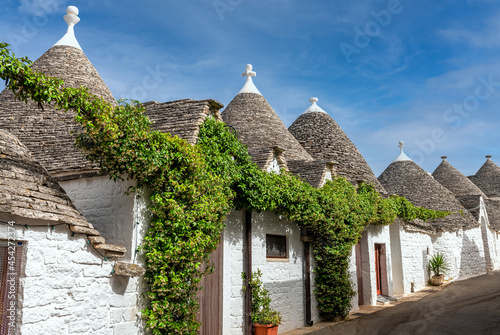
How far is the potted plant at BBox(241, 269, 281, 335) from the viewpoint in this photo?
8.51m

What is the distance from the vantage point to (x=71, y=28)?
11273 mm

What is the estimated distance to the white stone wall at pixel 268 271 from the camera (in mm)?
8312

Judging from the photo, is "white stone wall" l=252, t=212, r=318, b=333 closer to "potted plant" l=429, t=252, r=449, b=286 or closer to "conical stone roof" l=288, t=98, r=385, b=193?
"conical stone roof" l=288, t=98, r=385, b=193

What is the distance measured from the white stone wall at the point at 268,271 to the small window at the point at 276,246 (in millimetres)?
140

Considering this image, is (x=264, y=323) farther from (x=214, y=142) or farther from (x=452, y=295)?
(x=452, y=295)

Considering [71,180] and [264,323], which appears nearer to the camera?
[71,180]

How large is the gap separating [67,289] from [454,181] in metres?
31.3

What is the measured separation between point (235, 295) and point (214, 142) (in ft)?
10.5

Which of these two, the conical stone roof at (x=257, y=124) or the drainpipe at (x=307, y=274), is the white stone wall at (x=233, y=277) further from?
the conical stone roof at (x=257, y=124)

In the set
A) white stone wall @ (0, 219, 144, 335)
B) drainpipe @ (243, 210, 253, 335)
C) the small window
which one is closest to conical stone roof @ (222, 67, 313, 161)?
the small window

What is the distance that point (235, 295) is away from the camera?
841 centimetres

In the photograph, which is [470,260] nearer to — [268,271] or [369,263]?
[369,263]

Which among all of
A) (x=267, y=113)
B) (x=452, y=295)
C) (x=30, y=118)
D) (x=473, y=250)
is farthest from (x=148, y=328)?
(x=473, y=250)

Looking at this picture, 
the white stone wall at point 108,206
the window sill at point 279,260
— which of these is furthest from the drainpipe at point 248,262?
the white stone wall at point 108,206
